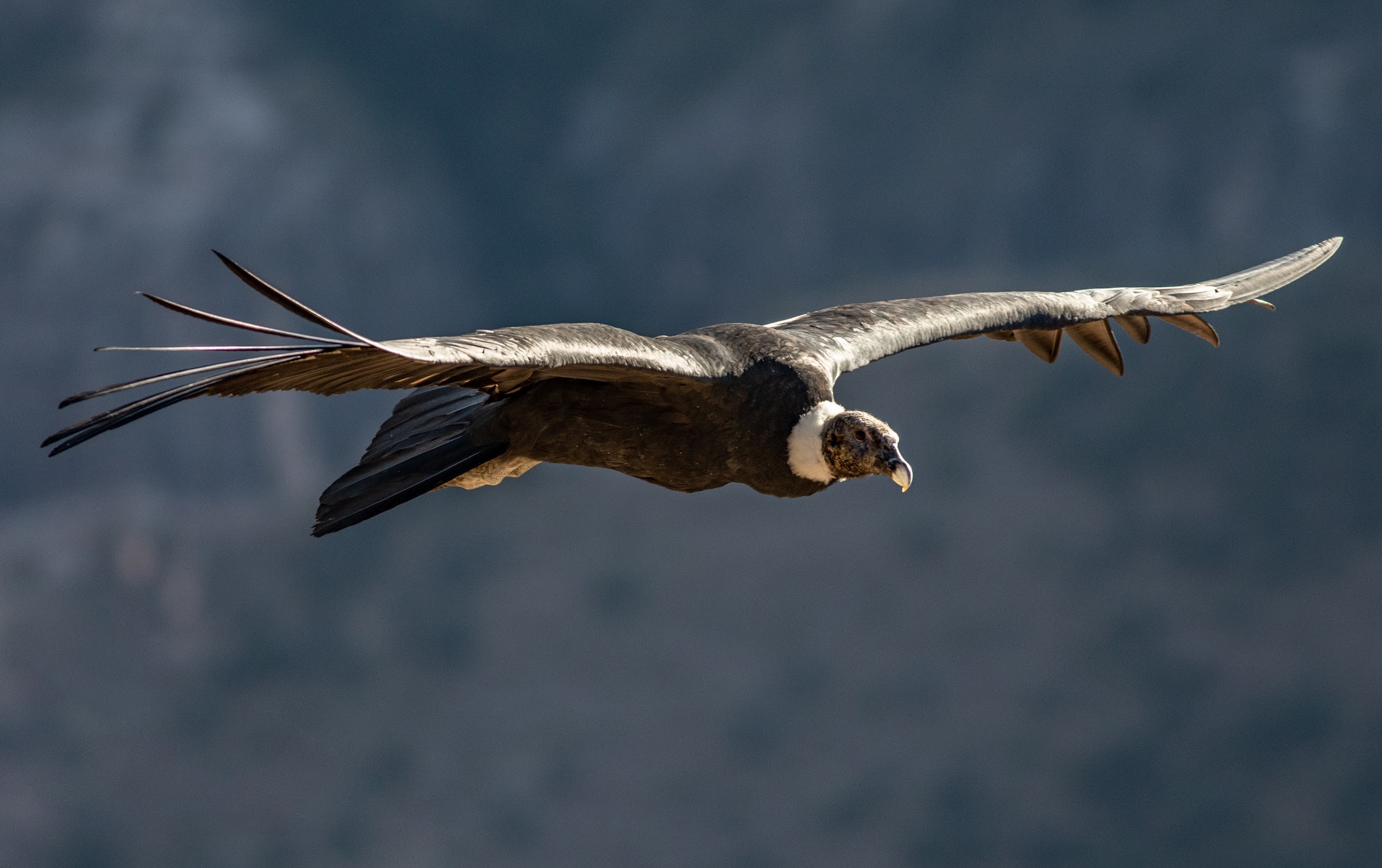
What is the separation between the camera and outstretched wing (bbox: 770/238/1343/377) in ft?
29.6

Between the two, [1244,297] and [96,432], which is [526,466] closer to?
[96,432]

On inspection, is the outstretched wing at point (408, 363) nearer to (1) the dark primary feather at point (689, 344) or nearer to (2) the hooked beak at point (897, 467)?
(1) the dark primary feather at point (689, 344)

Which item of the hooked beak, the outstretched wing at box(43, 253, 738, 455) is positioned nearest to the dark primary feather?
the outstretched wing at box(43, 253, 738, 455)

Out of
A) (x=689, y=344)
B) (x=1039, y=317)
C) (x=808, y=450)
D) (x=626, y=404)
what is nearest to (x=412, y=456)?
(x=626, y=404)

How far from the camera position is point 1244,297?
10.7 metres

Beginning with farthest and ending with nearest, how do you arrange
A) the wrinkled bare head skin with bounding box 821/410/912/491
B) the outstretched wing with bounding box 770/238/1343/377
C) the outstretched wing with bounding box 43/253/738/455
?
1. the outstretched wing with bounding box 770/238/1343/377
2. the wrinkled bare head skin with bounding box 821/410/912/491
3. the outstretched wing with bounding box 43/253/738/455

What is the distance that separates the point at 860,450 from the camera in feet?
26.2

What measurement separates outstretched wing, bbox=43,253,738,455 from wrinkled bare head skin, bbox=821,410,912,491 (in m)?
0.65

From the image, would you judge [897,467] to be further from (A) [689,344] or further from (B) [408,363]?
(B) [408,363]

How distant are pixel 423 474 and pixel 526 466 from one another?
0.88 meters

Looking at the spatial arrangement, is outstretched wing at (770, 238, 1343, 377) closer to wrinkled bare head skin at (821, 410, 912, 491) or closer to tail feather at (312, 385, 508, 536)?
wrinkled bare head skin at (821, 410, 912, 491)

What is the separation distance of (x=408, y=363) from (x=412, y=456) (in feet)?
5.29

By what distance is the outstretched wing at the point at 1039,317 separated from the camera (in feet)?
29.6

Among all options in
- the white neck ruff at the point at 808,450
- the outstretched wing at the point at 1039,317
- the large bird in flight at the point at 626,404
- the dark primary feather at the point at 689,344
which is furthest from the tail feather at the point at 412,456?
the outstretched wing at the point at 1039,317
